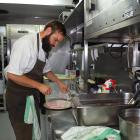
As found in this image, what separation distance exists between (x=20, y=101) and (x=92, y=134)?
1.11 meters

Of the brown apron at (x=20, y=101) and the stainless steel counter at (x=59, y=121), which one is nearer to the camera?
the stainless steel counter at (x=59, y=121)

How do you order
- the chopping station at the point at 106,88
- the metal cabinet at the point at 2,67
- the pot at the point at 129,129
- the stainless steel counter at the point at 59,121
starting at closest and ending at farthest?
the pot at the point at 129,129
the chopping station at the point at 106,88
the stainless steel counter at the point at 59,121
the metal cabinet at the point at 2,67

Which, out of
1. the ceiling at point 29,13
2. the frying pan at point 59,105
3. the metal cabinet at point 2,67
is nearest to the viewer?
the frying pan at point 59,105

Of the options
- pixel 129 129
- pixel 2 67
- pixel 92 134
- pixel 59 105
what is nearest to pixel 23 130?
pixel 59 105

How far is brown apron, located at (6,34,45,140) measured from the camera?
6.52 feet

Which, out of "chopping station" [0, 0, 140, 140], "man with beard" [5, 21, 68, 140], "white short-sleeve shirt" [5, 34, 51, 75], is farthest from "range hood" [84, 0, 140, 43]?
"white short-sleeve shirt" [5, 34, 51, 75]

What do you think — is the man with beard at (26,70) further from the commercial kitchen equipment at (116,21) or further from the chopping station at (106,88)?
the commercial kitchen equipment at (116,21)

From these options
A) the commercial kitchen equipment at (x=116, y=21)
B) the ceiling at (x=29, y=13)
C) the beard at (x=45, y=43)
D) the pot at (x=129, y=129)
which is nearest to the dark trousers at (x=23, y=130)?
the beard at (x=45, y=43)

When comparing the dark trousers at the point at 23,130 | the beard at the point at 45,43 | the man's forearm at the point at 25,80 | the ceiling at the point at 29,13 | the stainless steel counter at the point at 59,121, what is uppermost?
the ceiling at the point at 29,13

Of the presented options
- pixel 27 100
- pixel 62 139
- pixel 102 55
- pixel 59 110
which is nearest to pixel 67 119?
pixel 59 110

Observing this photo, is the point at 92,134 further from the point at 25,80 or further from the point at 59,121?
the point at 25,80

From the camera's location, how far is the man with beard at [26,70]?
5.82 feet

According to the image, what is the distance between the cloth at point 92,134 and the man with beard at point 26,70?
0.66 metres

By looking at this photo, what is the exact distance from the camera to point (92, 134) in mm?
1054
